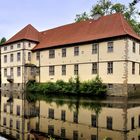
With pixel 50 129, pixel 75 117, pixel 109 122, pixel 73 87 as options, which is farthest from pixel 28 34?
pixel 50 129

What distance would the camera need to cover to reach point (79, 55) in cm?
3384

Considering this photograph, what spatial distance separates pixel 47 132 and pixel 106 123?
3242 mm

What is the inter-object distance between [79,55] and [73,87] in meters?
4.31

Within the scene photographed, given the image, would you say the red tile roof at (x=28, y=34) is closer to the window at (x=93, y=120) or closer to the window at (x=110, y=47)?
the window at (x=110, y=47)

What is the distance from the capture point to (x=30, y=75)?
41.2 meters

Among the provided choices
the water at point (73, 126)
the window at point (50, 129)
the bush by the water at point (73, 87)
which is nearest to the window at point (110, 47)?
the bush by the water at point (73, 87)

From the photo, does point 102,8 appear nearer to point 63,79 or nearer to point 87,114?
point 63,79

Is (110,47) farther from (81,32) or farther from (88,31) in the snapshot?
(81,32)

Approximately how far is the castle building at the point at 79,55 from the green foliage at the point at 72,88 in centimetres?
95

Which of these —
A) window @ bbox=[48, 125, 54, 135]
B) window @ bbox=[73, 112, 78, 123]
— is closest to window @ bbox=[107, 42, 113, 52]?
window @ bbox=[73, 112, 78, 123]

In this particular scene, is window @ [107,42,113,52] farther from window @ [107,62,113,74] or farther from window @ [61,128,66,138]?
window @ [61,128,66,138]

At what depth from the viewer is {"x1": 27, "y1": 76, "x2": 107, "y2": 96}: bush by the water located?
97.7 ft

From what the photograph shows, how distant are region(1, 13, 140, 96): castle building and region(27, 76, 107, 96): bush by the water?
3.11ft

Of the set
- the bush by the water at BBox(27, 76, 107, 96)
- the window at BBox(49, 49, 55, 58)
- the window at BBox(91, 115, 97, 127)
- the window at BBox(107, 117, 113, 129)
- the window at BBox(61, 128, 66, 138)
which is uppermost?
the window at BBox(49, 49, 55, 58)
